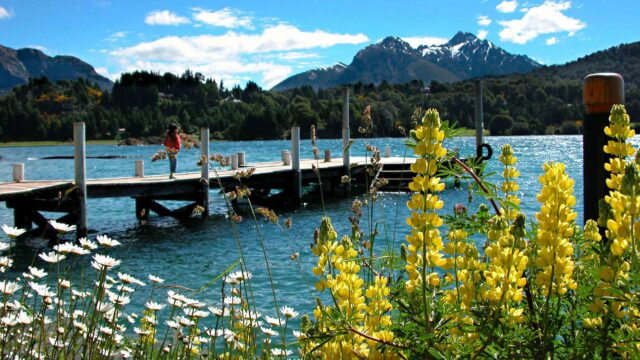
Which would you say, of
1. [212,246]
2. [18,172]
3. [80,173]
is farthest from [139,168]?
[212,246]

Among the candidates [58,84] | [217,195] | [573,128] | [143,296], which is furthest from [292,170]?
[58,84]

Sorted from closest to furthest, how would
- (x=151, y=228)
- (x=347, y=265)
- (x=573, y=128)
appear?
(x=347, y=265)
(x=151, y=228)
(x=573, y=128)

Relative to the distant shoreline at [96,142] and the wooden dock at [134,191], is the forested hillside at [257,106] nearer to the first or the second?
the distant shoreline at [96,142]

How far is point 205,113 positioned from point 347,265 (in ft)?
549

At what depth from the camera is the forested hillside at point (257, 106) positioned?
471 feet

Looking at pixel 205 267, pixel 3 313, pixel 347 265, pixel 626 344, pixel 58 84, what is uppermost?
pixel 58 84

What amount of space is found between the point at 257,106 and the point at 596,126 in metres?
160

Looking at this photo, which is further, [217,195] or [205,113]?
[205,113]

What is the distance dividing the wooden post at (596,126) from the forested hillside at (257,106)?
381 feet

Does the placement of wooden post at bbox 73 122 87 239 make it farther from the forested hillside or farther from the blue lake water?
the forested hillside

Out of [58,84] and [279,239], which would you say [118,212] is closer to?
[279,239]

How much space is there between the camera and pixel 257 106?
161500mm

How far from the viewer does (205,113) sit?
165875 millimetres

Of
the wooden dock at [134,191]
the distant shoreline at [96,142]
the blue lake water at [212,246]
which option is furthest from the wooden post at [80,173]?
the distant shoreline at [96,142]
